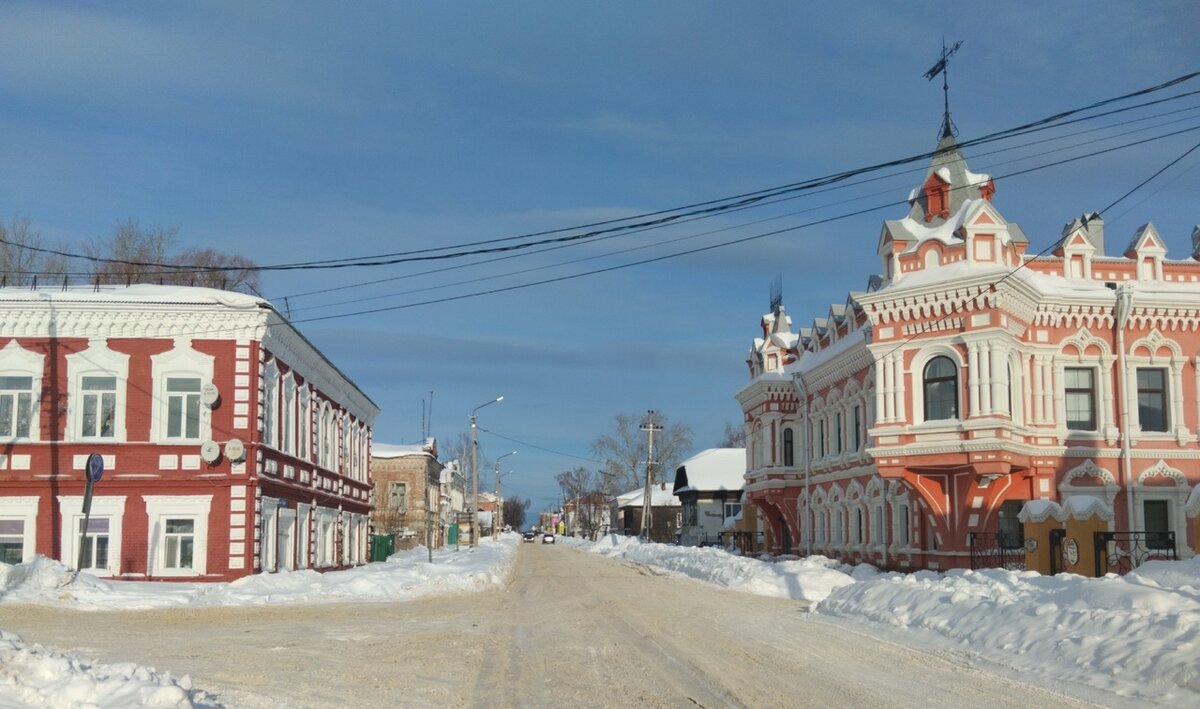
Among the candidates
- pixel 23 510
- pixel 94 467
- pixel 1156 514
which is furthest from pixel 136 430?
pixel 1156 514

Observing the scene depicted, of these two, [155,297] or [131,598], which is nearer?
[131,598]

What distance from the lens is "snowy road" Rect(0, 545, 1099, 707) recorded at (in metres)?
11.2

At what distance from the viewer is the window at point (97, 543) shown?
28511 mm

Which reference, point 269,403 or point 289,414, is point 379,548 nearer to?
point 289,414

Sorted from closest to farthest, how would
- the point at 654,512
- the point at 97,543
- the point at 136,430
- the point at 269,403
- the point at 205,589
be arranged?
the point at 205,589, the point at 97,543, the point at 136,430, the point at 269,403, the point at 654,512

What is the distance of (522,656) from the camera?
1473 cm

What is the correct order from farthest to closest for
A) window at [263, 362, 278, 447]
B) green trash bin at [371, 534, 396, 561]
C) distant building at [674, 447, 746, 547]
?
distant building at [674, 447, 746, 547] < green trash bin at [371, 534, 396, 561] < window at [263, 362, 278, 447]

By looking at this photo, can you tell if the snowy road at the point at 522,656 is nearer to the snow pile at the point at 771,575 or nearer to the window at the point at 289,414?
the snow pile at the point at 771,575

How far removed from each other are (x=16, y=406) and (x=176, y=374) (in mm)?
4128

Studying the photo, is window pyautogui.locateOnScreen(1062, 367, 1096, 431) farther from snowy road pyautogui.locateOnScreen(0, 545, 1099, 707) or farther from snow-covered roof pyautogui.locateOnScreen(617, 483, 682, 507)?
snow-covered roof pyautogui.locateOnScreen(617, 483, 682, 507)

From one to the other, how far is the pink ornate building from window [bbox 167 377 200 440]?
60.2ft

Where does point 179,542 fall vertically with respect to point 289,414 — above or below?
below

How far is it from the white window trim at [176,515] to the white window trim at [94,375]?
6.49 feet

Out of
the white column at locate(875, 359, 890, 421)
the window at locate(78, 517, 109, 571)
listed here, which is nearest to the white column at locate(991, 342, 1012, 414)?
the white column at locate(875, 359, 890, 421)
